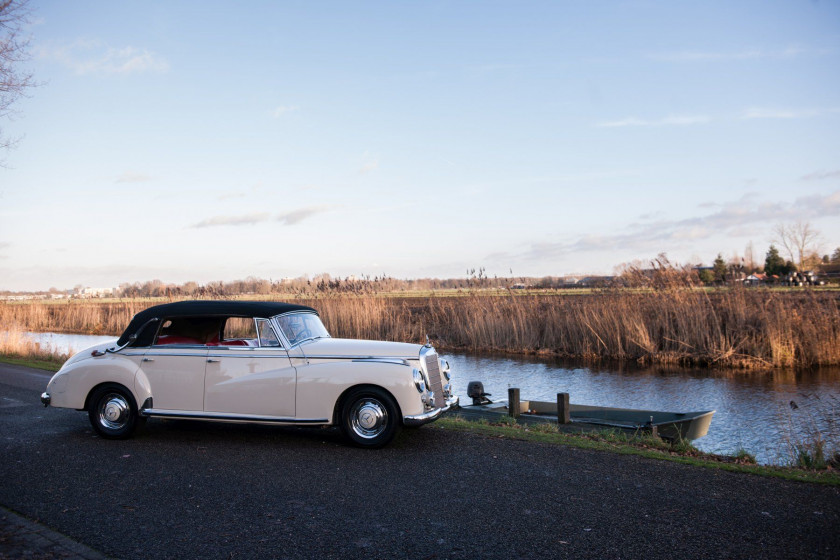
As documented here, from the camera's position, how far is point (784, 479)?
6.24 metres

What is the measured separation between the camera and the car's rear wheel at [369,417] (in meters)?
7.23

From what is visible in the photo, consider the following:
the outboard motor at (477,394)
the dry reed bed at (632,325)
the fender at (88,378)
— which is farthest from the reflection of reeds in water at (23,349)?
the outboard motor at (477,394)

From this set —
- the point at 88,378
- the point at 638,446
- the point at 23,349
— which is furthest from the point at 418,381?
the point at 23,349

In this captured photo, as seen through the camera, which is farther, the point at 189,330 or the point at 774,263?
the point at 774,263

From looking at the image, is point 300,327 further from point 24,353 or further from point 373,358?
point 24,353

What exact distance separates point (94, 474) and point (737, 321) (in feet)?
64.2

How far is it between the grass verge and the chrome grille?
3.60 feet

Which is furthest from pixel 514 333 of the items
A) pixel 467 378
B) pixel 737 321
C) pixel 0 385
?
pixel 0 385

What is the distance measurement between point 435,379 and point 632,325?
15749 millimetres

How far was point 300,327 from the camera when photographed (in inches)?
320

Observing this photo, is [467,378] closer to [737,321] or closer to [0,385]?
[737,321]

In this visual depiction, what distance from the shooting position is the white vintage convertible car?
7.26 metres

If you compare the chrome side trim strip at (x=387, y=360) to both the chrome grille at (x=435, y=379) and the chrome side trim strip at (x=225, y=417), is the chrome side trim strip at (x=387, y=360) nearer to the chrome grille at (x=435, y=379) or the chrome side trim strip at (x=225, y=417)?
the chrome grille at (x=435, y=379)

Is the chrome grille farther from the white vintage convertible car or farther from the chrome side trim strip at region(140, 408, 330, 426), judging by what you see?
the chrome side trim strip at region(140, 408, 330, 426)
